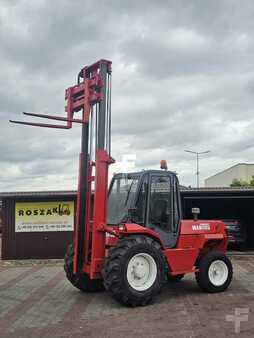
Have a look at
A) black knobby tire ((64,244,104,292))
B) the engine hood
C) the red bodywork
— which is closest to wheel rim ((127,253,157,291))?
the red bodywork

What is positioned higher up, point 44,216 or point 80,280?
point 44,216

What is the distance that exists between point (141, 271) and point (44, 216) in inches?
395

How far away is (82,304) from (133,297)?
1116mm

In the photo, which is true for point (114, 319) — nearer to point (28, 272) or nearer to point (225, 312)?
point (225, 312)

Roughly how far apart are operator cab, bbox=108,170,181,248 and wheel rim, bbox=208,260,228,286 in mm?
1112

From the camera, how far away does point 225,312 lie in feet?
27.5

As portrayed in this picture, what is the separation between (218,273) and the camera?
10.6m

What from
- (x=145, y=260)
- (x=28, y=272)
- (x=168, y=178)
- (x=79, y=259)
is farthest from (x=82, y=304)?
(x=28, y=272)

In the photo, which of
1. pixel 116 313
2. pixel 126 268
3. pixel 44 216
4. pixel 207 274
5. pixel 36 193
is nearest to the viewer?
pixel 116 313

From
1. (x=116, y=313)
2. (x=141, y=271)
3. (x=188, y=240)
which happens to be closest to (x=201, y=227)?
(x=188, y=240)

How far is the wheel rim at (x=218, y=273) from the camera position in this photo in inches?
410

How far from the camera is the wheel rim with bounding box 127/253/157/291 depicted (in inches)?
353

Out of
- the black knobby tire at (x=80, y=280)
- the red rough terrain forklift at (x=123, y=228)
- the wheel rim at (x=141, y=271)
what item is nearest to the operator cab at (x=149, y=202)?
the red rough terrain forklift at (x=123, y=228)

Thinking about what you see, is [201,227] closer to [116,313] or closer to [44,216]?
[116,313]
